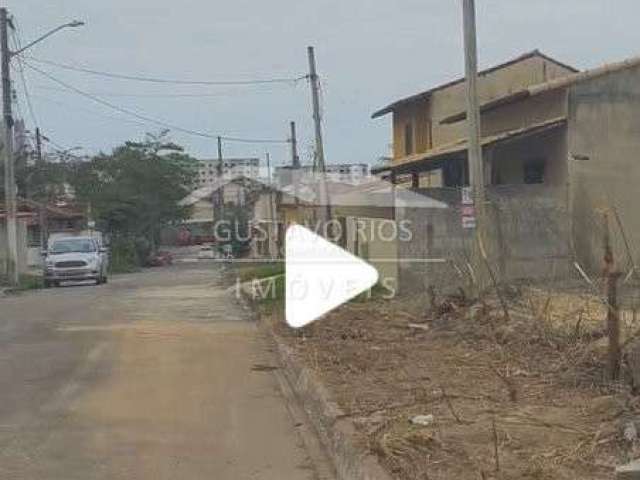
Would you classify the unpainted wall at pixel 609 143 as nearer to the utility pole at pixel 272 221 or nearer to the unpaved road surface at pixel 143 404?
the unpaved road surface at pixel 143 404

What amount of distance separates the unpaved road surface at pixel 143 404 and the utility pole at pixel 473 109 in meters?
4.08

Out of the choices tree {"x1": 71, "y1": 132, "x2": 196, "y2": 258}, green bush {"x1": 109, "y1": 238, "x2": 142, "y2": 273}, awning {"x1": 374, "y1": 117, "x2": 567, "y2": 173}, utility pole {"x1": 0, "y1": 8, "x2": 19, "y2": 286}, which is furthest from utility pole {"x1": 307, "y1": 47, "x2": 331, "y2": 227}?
tree {"x1": 71, "y1": 132, "x2": 196, "y2": 258}

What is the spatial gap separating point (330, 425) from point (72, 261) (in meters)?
29.1

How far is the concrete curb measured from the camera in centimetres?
671

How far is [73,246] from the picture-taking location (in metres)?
37.0

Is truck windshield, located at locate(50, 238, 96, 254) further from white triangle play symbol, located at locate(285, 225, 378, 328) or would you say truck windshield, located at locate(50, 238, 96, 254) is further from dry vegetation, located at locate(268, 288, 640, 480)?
dry vegetation, located at locate(268, 288, 640, 480)

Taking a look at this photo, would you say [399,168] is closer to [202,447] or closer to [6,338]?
[6,338]

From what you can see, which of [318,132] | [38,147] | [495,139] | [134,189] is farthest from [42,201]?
[495,139]

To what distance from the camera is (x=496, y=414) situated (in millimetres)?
7945

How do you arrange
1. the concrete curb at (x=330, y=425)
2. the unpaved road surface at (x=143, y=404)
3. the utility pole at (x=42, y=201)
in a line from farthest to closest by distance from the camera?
Result: the utility pole at (x=42, y=201)
the unpaved road surface at (x=143, y=404)
the concrete curb at (x=330, y=425)

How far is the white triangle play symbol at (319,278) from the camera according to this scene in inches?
735

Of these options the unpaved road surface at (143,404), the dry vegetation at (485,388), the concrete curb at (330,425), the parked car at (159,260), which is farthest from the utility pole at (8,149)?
the parked car at (159,260)

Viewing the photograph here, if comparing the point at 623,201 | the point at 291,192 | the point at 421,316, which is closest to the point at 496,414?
the point at 421,316

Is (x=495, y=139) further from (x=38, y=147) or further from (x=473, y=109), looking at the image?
(x=38, y=147)
